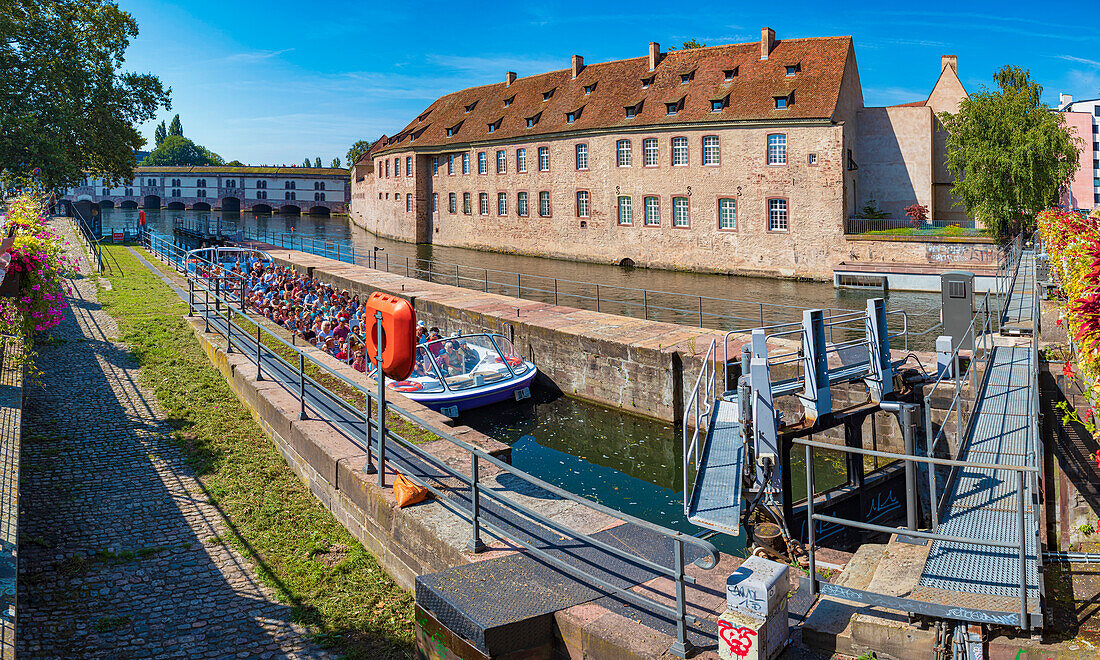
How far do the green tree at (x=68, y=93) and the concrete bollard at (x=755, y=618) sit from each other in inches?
1155

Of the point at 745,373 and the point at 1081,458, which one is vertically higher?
the point at 745,373

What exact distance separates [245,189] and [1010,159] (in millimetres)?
103382

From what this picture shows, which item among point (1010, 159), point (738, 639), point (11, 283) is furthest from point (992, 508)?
point (1010, 159)

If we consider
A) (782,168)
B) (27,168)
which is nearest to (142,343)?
(27,168)

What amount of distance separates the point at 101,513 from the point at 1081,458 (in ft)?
35.2

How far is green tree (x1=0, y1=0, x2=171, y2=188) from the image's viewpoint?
1128 inches

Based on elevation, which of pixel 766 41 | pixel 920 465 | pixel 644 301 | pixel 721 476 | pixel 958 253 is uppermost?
pixel 766 41

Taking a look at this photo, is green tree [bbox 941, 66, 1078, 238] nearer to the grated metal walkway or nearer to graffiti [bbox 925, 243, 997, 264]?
graffiti [bbox 925, 243, 997, 264]

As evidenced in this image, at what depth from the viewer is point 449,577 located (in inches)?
207

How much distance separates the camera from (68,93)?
31.8 m

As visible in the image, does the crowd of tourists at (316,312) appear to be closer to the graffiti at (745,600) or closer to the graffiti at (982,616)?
the graffiti at (745,600)

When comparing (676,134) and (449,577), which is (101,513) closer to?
(449,577)

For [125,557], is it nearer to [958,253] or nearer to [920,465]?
[920,465]

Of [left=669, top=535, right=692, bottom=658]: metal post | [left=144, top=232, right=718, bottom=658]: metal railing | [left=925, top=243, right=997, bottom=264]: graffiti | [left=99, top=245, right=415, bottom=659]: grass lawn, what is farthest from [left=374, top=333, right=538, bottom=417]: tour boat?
[left=925, top=243, right=997, bottom=264]: graffiti
